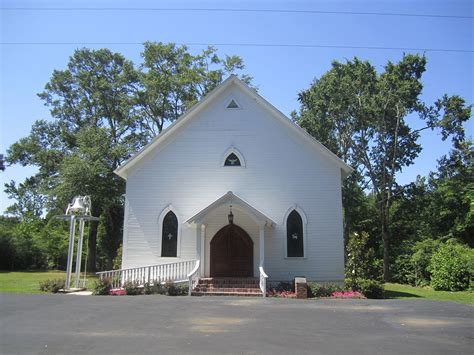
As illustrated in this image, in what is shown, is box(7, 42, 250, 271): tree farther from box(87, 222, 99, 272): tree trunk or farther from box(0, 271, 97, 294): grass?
box(0, 271, 97, 294): grass

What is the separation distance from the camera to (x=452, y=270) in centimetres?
2094

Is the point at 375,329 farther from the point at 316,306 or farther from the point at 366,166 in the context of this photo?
the point at 366,166

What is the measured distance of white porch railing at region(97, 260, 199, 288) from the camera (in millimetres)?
17469

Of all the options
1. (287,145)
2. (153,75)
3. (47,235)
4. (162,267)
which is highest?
(153,75)

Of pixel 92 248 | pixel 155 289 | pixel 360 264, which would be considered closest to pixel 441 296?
pixel 360 264

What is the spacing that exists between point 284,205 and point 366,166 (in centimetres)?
1511

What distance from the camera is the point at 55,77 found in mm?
37906

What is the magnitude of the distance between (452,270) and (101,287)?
1640 cm

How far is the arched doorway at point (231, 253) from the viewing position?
18734 millimetres

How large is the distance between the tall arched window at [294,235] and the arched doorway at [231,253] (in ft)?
5.53

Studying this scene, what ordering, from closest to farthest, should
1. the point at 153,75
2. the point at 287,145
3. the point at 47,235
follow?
the point at 287,145, the point at 153,75, the point at 47,235

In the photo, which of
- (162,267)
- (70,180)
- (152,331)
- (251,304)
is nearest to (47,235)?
(70,180)

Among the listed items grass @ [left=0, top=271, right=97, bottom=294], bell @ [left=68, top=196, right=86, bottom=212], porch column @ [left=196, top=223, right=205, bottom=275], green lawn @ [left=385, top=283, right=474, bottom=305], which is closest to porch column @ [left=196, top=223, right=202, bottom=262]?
porch column @ [left=196, top=223, right=205, bottom=275]

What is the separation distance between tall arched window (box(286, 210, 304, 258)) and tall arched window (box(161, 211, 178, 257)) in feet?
16.4
